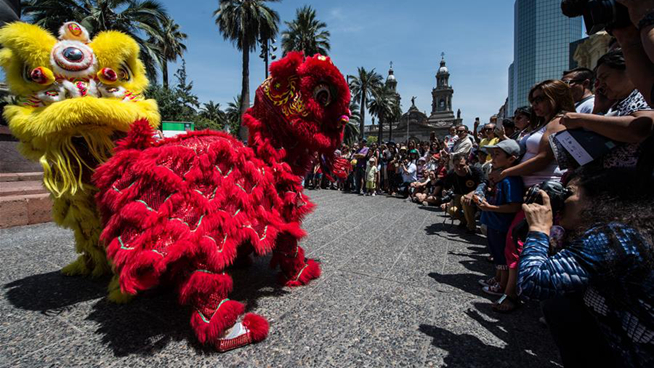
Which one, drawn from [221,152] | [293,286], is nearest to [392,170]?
[293,286]

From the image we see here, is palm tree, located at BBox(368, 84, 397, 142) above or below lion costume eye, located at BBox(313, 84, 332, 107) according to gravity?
above

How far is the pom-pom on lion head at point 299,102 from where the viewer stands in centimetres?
213

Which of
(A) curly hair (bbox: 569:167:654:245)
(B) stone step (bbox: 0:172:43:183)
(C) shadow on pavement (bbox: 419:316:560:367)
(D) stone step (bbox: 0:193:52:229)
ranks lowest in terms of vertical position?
(C) shadow on pavement (bbox: 419:316:560:367)

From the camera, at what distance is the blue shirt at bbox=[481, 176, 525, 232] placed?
2.30m

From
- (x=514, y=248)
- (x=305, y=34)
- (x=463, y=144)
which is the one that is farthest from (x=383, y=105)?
(x=514, y=248)

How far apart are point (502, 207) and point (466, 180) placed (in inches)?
107

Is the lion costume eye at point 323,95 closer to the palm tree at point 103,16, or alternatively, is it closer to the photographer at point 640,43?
the photographer at point 640,43

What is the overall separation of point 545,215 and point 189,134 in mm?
2021

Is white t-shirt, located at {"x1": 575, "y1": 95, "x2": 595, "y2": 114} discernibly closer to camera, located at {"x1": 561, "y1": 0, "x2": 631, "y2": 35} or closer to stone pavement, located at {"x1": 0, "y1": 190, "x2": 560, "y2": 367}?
camera, located at {"x1": 561, "y1": 0, "x2": 631, "y2": 35}

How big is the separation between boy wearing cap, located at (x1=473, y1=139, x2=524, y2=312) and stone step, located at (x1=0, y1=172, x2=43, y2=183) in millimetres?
6918

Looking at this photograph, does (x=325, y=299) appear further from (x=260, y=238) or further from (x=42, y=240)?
(x=42, y=240)

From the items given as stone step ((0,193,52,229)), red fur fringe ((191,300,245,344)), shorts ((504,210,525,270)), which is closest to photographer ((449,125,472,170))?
shorts ((504,210,525,270))

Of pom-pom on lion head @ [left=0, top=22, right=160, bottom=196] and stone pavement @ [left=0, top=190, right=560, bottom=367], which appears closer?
stone pavement @ [left=0, top=190, right=560, bottom=367]

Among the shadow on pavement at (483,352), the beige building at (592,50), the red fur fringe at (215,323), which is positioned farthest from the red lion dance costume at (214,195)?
the beige building at (592,50)
